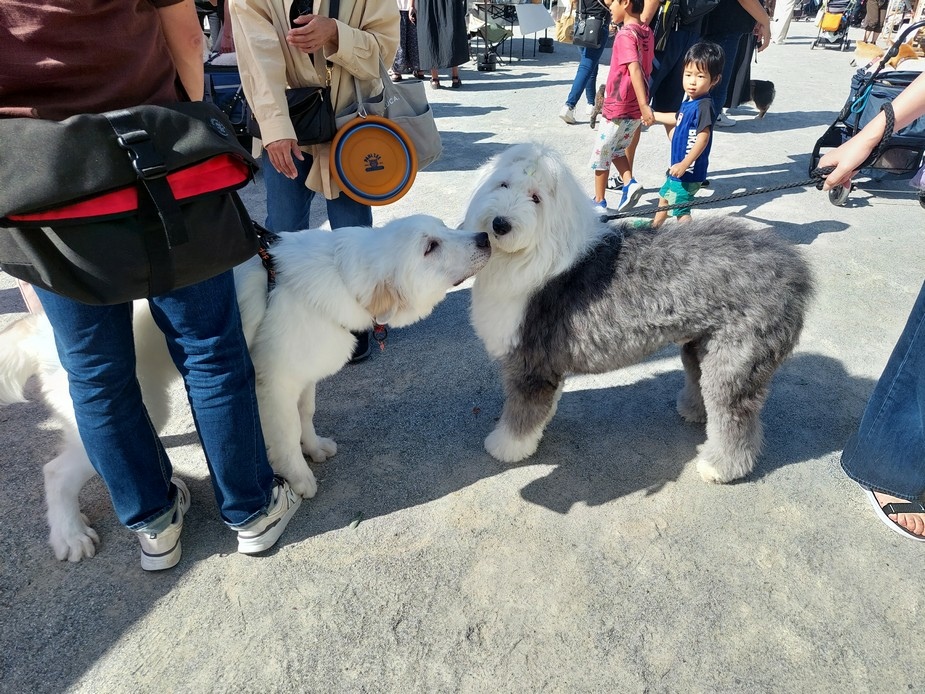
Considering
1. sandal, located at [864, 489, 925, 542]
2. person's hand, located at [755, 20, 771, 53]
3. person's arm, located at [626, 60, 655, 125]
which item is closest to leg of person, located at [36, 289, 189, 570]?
sandal, located at [864, 489, 925, 542]

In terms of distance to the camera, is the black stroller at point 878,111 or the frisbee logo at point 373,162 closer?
the frisbee logo at point 373,162

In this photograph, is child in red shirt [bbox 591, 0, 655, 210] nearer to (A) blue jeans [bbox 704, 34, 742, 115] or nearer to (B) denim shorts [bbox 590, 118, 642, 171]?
(B) denim shorts [bbox 590, 118, 642, 171]

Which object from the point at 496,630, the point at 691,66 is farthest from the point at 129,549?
the point at 691,66

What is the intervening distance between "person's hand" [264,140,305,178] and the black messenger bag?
108cm

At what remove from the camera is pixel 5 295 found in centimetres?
409

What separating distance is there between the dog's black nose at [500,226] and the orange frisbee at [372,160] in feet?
2.90

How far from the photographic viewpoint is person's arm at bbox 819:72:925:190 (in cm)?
204

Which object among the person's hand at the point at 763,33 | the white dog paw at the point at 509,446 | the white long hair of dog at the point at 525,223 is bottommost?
the white dog paw at the point at 509,446

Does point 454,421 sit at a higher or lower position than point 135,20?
lower

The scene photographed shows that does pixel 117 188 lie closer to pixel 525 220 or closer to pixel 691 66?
pixel 525 220

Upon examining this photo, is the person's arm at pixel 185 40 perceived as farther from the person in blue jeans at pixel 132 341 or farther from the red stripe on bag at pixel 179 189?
the red stripe on bag at pixel 179 189

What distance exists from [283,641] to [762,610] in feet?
5.85

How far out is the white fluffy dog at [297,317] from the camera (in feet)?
7.16

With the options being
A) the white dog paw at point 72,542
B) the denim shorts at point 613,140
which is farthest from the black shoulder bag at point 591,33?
the white dog paw at point 72,542
